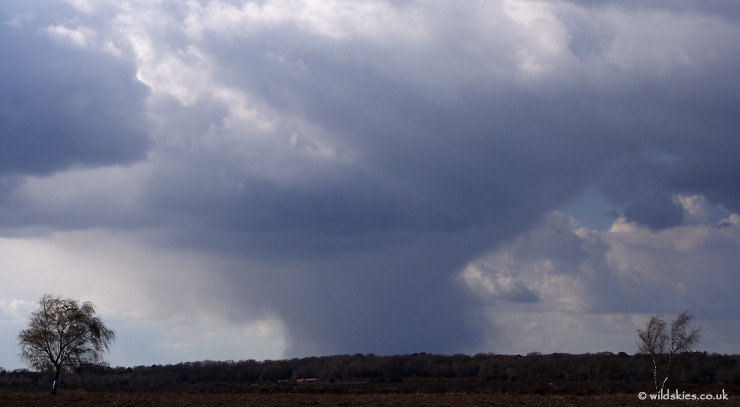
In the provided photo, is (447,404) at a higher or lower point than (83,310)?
lower

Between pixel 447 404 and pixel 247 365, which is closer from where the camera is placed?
pixel 447 404

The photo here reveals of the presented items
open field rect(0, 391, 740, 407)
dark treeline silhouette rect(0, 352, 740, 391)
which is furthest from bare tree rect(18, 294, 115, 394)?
dark treeline silhouette rect(0, 352, 740, 391)

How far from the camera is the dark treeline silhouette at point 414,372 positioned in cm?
13175

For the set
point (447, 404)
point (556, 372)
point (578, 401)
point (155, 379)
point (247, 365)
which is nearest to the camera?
point (447, 404)

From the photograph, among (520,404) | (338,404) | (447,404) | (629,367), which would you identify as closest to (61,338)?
(338,404)

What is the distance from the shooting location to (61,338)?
6288 centimetres

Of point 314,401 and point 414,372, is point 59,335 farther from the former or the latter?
point 414,372

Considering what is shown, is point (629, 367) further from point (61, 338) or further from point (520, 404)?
point (61, 338)

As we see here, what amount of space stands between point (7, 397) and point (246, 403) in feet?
64.5

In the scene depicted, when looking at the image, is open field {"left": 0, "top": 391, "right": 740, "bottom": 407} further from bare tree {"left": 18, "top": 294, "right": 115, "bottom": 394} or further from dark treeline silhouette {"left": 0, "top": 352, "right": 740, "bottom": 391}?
dark treeline silhouette {"left": 0, "top": 352, "right": 740, "bottom": 391}

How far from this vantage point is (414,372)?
17425 centimetres

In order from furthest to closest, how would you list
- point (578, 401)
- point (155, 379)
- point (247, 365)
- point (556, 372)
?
point (247, 365) < point (155, 379) < point (556, 372) < point (578, 401)

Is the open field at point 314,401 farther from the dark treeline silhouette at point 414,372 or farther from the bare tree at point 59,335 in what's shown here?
the dark treeline silhouette at point 414,372

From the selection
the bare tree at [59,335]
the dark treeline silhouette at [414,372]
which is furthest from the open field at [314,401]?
the dark treeline silhouette at [414,372]
